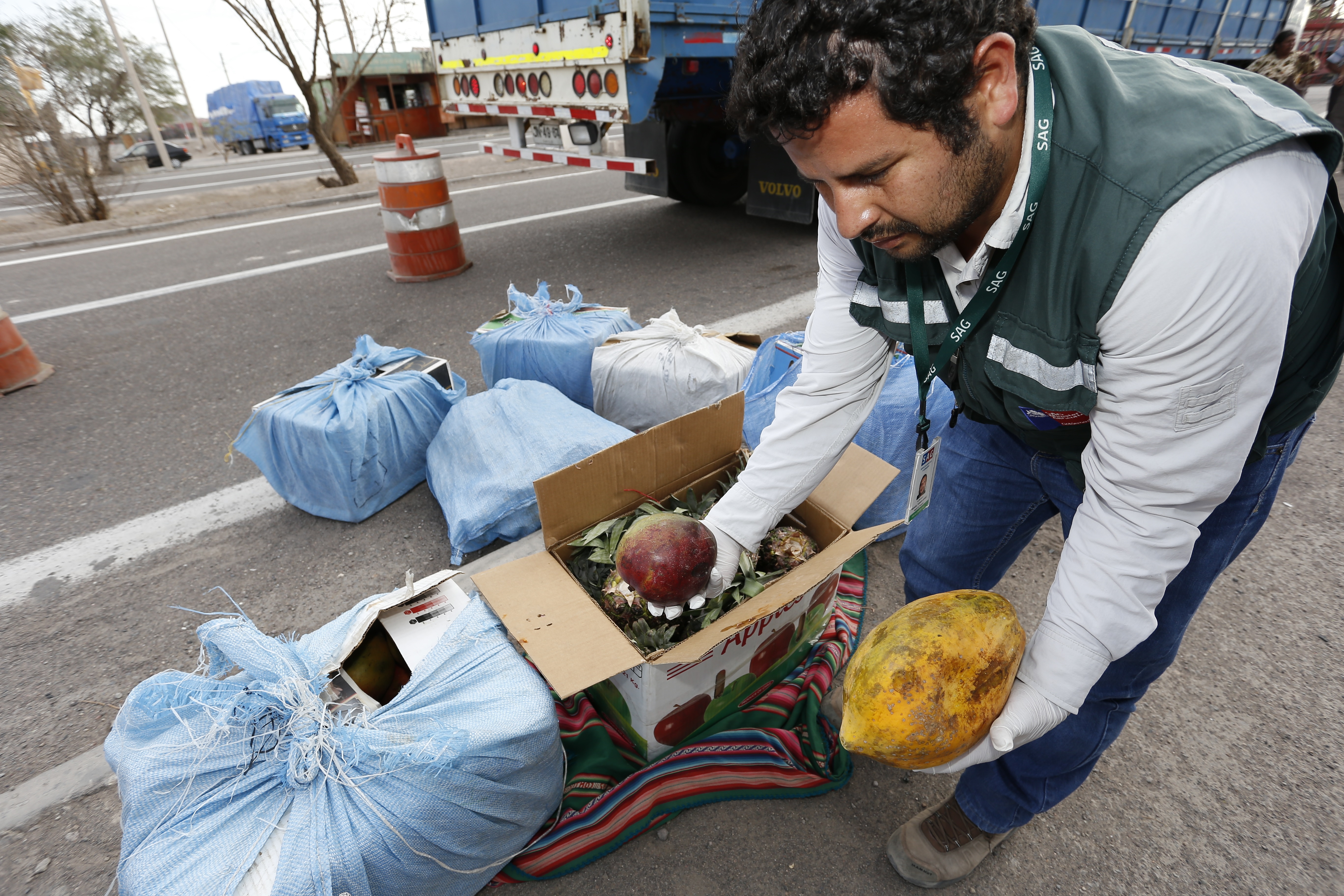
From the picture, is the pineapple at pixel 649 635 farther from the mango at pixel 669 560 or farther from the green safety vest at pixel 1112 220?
the green safety vest at pixel 1112 220

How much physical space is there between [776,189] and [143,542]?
5.51 meters

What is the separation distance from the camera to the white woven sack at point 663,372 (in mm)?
2799

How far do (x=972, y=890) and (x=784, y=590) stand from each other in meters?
A: 0.88

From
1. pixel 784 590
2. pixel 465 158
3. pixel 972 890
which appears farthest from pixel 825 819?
pixel 465 158

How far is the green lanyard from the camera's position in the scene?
95cm

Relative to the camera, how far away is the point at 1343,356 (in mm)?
1126

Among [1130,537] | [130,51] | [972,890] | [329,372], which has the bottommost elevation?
[972,890]

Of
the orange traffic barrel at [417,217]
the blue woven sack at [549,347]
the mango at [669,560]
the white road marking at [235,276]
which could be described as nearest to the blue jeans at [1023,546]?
the mango at [669,560]

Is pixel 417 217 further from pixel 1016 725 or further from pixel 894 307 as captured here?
pixel 1016 725

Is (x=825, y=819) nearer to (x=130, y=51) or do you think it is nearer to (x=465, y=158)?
(x=465, y=158)

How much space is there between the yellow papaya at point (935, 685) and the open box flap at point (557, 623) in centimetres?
47

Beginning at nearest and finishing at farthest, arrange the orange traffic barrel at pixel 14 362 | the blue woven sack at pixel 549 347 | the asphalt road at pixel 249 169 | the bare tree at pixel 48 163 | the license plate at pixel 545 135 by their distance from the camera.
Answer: the blue woven sack at pixel 549 347 → the orange traffic barrel at pixel 14 362 → the license plate at pixel 545 135 → the bare tree at pixel 48 163 → the asphalt road at pixel 249 169

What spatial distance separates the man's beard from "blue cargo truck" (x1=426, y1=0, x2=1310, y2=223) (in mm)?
2565

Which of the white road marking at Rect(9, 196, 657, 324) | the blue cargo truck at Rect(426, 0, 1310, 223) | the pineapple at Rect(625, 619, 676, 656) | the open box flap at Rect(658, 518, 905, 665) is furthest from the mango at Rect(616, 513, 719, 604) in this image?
the white road marking at Rect(9, 196, 657, 324)
